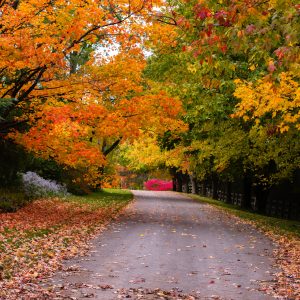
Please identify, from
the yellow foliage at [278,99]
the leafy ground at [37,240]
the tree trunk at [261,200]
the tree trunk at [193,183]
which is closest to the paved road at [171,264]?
the leafy ground at [37,240]

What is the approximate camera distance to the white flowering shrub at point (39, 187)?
87.0ft

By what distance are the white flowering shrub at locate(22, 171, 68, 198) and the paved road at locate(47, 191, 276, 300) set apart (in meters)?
10.0

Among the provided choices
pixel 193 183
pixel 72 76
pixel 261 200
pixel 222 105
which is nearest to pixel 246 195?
pixel 261 200

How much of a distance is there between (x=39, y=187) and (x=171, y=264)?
1843 centimetres

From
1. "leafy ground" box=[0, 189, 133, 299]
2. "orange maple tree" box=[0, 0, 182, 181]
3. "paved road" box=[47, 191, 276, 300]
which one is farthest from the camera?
"orange maple tree" box=[0, 0, 182, 181]

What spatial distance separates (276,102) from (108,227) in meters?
6.83

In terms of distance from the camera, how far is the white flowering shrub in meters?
26.5

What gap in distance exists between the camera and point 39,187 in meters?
28.2

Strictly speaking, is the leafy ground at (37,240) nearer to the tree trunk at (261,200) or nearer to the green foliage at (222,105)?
the green foliage at (222,105)

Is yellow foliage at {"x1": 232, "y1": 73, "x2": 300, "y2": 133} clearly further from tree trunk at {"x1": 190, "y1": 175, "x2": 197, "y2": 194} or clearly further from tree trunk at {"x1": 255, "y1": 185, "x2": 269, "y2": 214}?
tree trunk at {"x1": 190, "y1": 175, "x2": 197, "y2": 194}

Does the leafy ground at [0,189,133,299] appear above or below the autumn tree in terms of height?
below

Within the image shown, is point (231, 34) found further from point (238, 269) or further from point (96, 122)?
point (96, 122)

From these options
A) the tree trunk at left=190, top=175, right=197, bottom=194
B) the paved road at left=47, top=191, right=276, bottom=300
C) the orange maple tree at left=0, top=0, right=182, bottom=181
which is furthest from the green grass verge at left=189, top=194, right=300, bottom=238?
the tree trunk at left=190, top=175, right=197, bottom=194

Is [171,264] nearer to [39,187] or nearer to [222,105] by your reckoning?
[222,105]
